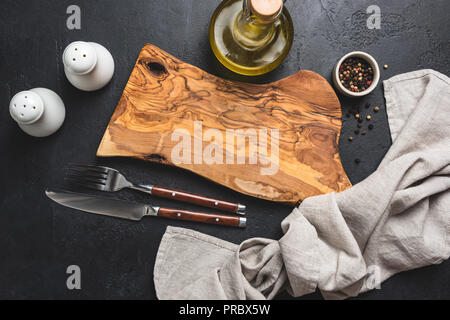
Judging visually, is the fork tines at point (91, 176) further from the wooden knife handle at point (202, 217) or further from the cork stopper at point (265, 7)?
the cork stopper at point (265, 7)

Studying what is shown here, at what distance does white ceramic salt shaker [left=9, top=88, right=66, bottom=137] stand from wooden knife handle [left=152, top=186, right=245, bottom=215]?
326 millimetres

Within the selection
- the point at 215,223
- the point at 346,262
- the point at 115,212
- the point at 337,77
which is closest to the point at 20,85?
the point at 115,212

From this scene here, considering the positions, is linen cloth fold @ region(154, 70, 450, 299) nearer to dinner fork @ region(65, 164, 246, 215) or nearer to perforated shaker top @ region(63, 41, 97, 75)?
dinner fork @ region(65, 164, 246, 215)

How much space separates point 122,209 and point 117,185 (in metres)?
0.07

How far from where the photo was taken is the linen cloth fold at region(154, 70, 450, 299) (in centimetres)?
87

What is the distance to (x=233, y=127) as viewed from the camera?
3.08ft

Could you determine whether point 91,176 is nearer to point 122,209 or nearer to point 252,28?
point 122,209

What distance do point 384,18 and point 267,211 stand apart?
2.26 feet

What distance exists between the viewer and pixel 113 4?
984 millimetres
